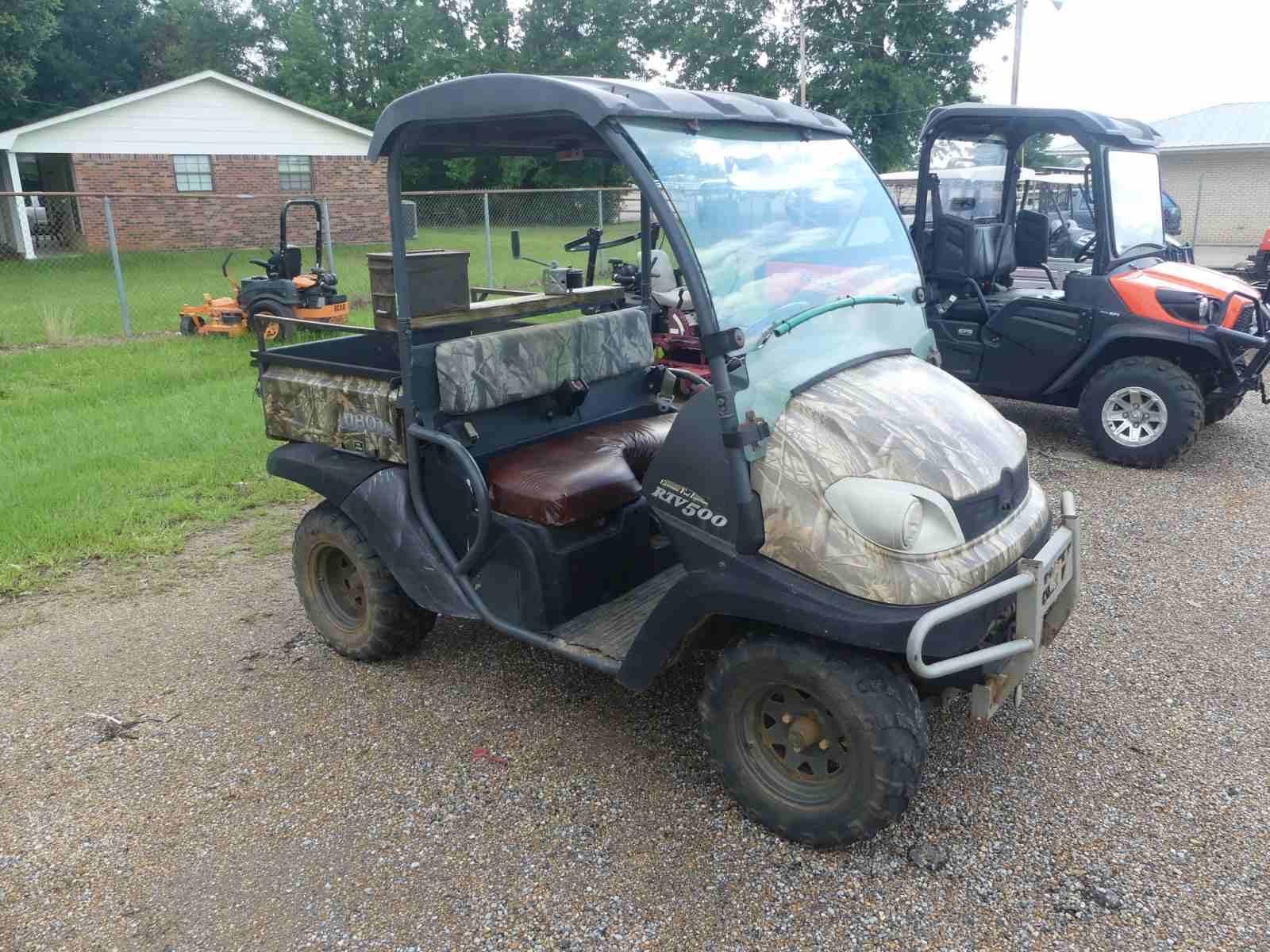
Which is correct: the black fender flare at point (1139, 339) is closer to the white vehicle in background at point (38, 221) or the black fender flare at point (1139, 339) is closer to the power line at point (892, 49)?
the white vehicle in background at point (38, 221)

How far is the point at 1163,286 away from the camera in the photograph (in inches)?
267

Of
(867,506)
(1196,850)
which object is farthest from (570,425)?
(1196,850)

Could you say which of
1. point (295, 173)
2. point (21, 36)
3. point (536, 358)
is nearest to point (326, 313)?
point (536, 358)

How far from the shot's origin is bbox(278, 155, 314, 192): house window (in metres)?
25.4

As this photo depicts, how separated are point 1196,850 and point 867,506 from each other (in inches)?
60.0

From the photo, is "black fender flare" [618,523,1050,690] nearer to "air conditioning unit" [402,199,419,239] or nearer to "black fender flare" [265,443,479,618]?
"black fender flare" [265,443,479,618]

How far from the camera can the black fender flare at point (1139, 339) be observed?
6.63m

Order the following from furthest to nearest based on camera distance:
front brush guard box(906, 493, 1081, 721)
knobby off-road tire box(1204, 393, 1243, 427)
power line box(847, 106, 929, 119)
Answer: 1. power line box(847, 106, 929, 119)
2. knobby off-road tire box(1204, 393, 1243, 427)
3. front brush guard box(906, 493, 1081, 721)

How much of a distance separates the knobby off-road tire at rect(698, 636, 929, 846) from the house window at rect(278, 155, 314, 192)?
25.8 meters

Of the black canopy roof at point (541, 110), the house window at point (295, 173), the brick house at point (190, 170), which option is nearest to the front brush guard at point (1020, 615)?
the black canopy roof at point (541, 110)

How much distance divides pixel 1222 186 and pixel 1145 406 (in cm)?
2594

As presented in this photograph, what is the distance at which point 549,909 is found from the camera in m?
2.75

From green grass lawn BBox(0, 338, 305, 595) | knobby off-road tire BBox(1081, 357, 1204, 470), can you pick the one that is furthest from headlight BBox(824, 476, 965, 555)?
knobby off-road tire BBox(1081, 357, 1204, 470)

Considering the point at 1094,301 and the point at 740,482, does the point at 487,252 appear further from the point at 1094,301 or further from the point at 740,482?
the point at 740,482
